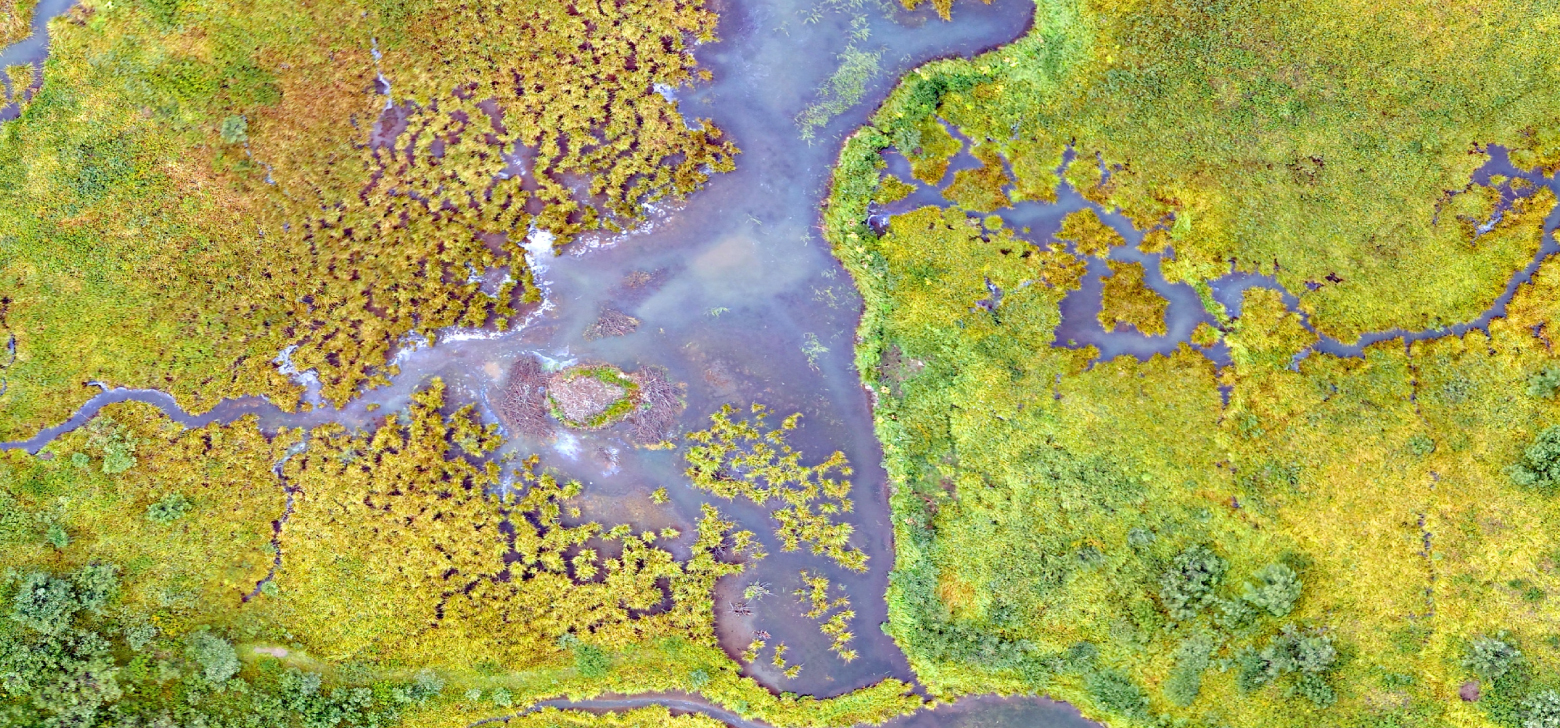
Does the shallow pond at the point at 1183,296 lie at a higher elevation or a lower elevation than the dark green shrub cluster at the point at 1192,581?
higher

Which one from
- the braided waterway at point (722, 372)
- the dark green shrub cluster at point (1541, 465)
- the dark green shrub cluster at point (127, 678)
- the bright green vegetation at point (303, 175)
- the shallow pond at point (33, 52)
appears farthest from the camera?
the shallow pond at point (33, 52)

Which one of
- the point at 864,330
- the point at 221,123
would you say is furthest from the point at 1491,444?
the point at 221,123

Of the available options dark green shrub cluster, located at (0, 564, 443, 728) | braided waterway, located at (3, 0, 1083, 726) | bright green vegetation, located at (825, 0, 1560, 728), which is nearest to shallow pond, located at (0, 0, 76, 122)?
braided waterway, located at (3, 0, 1083, 726)

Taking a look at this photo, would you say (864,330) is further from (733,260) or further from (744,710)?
(744,710)

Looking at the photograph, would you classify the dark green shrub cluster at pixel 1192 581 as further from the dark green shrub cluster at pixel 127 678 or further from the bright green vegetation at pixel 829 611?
the dark green shrub cluster at pixel 127 678

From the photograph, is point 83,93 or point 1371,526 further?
point 83,93

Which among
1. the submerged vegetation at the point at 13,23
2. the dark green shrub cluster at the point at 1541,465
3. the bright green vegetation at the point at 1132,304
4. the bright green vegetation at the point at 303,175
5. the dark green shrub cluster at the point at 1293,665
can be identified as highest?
the submerged vegetation at the point at 13,23

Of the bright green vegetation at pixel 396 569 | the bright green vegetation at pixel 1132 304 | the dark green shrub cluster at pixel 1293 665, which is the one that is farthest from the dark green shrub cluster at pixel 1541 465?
the bright green vegetation at pixel 396 569
